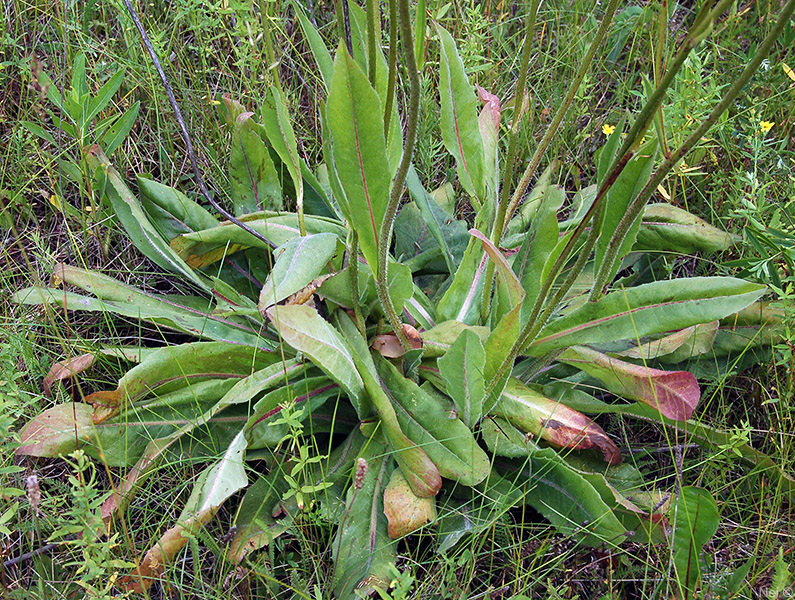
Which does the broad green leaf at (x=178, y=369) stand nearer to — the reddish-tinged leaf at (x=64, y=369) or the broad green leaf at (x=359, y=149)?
the reddish-tinged leaf at (x=64, y=369)

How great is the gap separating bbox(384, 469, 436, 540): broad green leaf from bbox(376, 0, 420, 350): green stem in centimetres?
37

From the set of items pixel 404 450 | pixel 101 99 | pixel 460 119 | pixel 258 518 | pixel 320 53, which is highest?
pixel 320 53

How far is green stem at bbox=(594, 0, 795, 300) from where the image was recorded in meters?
0.97

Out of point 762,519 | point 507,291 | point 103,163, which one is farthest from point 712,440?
point 103,163

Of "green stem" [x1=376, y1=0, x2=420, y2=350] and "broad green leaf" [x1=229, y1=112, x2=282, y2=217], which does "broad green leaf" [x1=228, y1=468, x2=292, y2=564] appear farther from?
"broad green leaf" [x1=229, y1=112, x2=282, y2=217]

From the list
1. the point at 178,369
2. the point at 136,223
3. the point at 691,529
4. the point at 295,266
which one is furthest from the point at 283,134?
the point at 691,529

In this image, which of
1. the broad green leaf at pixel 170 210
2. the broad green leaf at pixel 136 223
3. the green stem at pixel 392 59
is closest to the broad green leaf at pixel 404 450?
the green stem at pixel 392 59

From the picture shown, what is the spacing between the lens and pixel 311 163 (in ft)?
8.72

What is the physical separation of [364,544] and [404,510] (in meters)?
0.12

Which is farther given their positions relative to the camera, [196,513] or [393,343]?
[393,343]

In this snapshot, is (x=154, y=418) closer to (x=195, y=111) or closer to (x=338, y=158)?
(x=338, y=158)

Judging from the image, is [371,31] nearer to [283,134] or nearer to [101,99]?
[283,134]

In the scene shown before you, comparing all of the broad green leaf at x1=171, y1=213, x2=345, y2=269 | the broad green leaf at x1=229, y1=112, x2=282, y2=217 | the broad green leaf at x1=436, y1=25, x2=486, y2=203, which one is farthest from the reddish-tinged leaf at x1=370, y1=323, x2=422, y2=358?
the broad green leaf at x1=229, y1=112, x2=282, y2=217

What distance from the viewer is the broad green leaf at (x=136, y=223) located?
2037 mm
